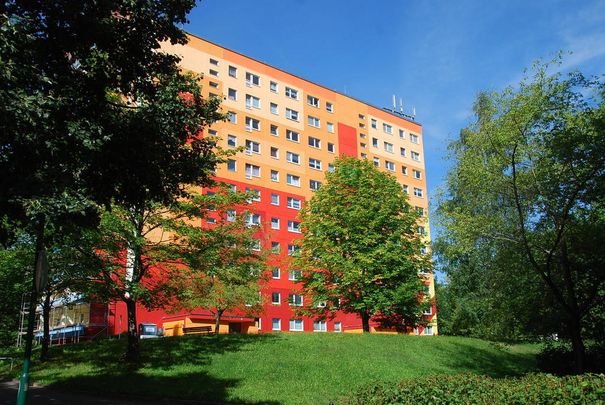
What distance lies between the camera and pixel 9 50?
848 cm

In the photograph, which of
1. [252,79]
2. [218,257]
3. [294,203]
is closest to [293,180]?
[294,203]

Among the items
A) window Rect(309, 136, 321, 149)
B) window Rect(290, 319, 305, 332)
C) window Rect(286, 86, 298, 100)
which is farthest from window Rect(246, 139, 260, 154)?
window Rect(290, 319, 305, 332)

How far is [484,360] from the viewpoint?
2741cm

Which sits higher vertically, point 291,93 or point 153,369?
point 291,93

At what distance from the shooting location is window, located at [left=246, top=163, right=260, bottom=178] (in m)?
53.0

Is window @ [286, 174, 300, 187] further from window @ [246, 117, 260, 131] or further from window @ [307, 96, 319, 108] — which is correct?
window @ [307, 96, 319, 108]

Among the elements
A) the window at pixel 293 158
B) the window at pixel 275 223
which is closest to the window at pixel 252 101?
the window at pixel 293 158

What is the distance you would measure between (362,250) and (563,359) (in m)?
14.6

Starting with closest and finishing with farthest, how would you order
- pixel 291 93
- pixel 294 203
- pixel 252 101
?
1. pixel 294 203
2. pixel 252 101
3. pixel 291 93

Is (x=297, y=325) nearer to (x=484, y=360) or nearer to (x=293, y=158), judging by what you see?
(x=293, y=158)

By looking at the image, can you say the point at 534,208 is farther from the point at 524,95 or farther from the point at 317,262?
the point at 317,262

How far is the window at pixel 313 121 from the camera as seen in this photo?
6111 cm

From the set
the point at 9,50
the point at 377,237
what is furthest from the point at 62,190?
the point at 377,237

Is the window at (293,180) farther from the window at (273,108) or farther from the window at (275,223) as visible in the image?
the window at (273,108)
